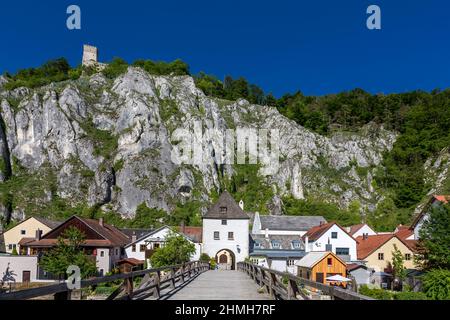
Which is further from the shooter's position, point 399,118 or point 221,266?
point 399,118

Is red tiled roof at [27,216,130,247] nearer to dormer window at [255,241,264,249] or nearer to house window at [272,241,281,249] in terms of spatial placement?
dormer window at [255,241,264,249]

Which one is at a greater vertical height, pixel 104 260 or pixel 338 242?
pixel 338 242

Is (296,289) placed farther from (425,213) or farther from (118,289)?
(425,213)

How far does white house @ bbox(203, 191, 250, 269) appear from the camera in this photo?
6762cm

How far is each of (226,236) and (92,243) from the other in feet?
66.5

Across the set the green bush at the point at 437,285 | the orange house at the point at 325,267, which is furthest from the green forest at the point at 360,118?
the green bush at the point at 437,285

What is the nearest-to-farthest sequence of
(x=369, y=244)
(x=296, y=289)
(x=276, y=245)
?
(x=296, y=289), (x=369, y=244), (x=276, y=245)

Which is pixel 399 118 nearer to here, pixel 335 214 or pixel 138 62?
pixel 335 214

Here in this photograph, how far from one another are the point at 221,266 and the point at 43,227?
29079 mm

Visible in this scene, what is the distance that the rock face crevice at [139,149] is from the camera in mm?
104625

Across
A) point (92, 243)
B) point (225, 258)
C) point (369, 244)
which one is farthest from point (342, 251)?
point (92, 243)

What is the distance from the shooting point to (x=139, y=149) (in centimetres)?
11112

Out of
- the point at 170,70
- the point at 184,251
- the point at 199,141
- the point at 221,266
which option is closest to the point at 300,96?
the point at 170,70

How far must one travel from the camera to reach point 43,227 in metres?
71.8
